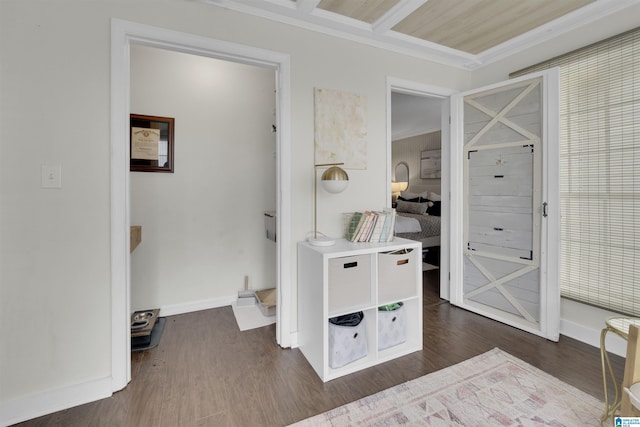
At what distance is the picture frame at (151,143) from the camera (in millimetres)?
2684

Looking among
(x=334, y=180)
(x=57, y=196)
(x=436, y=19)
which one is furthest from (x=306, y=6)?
(x=57, y=196)

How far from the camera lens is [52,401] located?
161 cm

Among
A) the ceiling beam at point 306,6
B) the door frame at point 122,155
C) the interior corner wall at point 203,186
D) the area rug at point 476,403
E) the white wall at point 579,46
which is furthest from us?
the interior corner wall at point 203,186

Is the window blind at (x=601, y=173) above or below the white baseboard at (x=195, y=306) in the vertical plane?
above

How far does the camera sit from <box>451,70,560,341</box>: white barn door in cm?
234


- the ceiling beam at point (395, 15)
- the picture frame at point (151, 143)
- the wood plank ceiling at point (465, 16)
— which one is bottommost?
the picture frame at point (151, 143)

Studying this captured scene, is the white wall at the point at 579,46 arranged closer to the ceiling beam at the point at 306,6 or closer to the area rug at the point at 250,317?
the ceiling beam at the point at 306,6

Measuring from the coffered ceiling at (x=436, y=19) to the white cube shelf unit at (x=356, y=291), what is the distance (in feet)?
5.47

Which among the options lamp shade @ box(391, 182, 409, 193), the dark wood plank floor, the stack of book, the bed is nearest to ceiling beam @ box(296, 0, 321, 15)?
the stack of book

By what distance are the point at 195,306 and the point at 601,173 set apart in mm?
3623

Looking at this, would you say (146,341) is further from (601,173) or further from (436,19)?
(601,173)

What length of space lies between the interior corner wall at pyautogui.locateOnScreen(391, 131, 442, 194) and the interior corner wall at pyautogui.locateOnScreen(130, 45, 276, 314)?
449 cm

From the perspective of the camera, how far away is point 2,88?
1.51 meters

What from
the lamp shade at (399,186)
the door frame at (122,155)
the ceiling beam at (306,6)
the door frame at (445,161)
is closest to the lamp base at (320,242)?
the door frame at (122,155)
